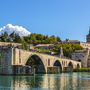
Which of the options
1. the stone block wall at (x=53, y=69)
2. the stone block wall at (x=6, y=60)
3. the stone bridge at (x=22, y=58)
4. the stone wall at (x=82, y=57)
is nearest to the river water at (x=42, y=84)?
the stone block wall at (x=6, y=60)

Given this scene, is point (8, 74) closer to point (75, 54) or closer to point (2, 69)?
point (2, 69)

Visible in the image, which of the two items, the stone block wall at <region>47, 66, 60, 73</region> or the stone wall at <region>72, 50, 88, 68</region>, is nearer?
the stone block wall at <region>47, 66, 60, 73</region>

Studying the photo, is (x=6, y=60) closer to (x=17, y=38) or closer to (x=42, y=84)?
(x=42, y=84)

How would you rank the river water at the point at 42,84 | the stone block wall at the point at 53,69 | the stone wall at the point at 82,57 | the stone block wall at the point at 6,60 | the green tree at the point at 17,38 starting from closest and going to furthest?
1. the river water at the point at 42,84
2. the stone block wall at the point at 6,60
3. the stone block wall at the point at 53,69
4. the stone wall at the point at 82,57
5. the green tree at the point at 17,38

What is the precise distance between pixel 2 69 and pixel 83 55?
65572 millimetres

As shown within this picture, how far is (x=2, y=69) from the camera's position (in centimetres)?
4762

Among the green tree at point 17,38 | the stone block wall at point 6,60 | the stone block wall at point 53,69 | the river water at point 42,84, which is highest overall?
the green tree at point 17,38

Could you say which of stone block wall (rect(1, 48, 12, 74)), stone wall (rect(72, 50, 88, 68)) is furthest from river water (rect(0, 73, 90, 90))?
stone wall (rect(72, 50, 88, 68))

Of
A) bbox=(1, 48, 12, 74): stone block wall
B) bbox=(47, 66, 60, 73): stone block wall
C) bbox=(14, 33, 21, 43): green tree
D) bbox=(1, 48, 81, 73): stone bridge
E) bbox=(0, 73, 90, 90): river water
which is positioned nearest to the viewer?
bbox=(0, 73, 90, 90): river water

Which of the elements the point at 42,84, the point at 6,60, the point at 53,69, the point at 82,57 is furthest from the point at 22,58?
the point at 82,57

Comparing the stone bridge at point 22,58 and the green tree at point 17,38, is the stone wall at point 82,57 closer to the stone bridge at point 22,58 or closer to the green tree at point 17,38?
the stone bridge at point 22,58

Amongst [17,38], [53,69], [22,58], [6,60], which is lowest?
[53,69]

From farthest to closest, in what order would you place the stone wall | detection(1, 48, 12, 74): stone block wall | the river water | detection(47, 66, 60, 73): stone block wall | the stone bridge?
the stone wall < detection(47, 66, 60, 73): stone block wall < the stone bridge < detection(1, 48, 12, 74): stone block wall < the river water

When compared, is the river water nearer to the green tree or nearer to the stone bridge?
the stone bridge
